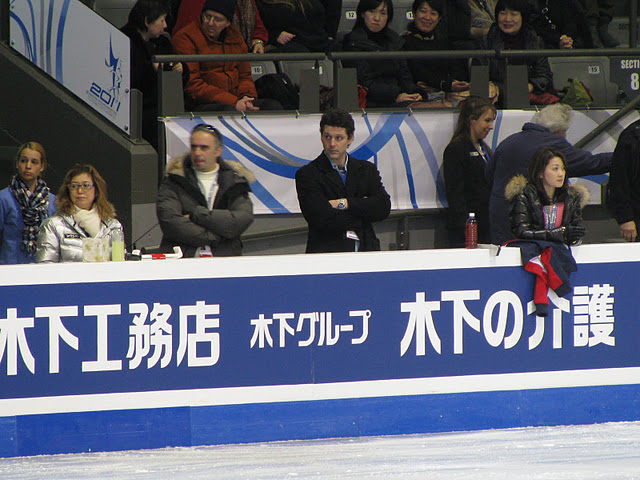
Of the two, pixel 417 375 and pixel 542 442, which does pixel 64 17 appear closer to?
pixel 417 375

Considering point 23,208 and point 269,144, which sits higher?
point 269,144

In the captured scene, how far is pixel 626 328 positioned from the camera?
5.23 m

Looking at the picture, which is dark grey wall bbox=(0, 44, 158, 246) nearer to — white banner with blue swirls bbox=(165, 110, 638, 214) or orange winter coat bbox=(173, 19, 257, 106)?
white banner with blue swirls bbox=(165, 110, 638, 214)

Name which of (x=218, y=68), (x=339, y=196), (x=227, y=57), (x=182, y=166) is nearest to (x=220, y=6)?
(x=227, y=57)

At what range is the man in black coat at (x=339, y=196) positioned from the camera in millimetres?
5465

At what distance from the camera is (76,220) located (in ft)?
16.0

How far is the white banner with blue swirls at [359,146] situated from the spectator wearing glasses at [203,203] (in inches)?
83.0

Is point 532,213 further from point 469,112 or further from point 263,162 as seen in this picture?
point 263,162

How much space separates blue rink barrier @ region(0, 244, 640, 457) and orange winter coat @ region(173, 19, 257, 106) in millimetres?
2760

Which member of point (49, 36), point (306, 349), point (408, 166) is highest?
point (49, 36)

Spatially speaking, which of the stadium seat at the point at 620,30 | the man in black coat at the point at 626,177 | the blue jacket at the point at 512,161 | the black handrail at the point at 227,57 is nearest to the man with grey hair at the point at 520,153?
the blue jacket at the point at 512,161

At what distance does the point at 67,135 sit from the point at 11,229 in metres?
1.78

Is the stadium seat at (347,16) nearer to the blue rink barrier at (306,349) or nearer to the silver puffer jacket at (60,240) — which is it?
the blue rink barrier at (306,349)

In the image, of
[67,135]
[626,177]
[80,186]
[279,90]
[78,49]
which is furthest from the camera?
[279,90]
